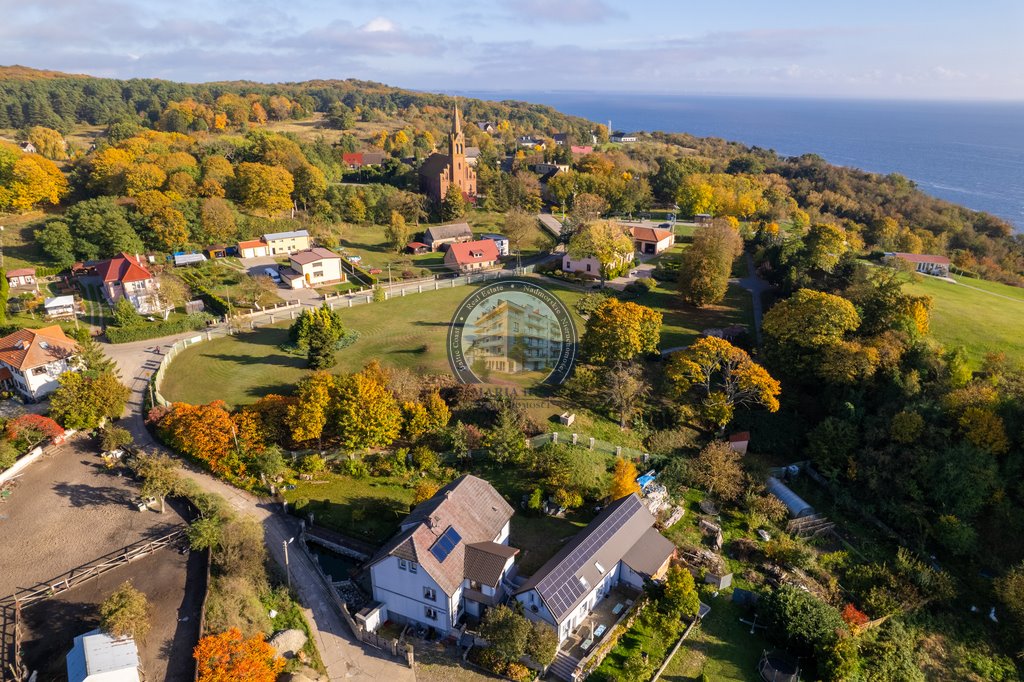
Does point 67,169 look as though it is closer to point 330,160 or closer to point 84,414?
point 330,160

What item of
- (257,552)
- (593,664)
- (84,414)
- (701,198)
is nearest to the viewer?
(593,664)

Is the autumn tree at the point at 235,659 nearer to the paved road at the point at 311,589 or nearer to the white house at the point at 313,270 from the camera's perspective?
the paved road at the point at 311,589

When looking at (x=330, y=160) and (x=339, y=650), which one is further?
(x=330, y=160)

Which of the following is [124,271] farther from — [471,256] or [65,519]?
[471,256]

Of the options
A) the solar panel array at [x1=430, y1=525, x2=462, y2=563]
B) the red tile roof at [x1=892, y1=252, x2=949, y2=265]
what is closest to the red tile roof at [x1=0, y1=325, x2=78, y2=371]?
the solar panel array at [x1=430, y1=525, x2=462, y2=563]

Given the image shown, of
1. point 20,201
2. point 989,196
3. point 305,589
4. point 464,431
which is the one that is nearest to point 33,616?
point 305,589

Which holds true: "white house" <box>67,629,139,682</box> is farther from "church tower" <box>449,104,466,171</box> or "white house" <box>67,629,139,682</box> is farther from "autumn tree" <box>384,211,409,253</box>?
"church tower" <box>449,104,466,171</box>
